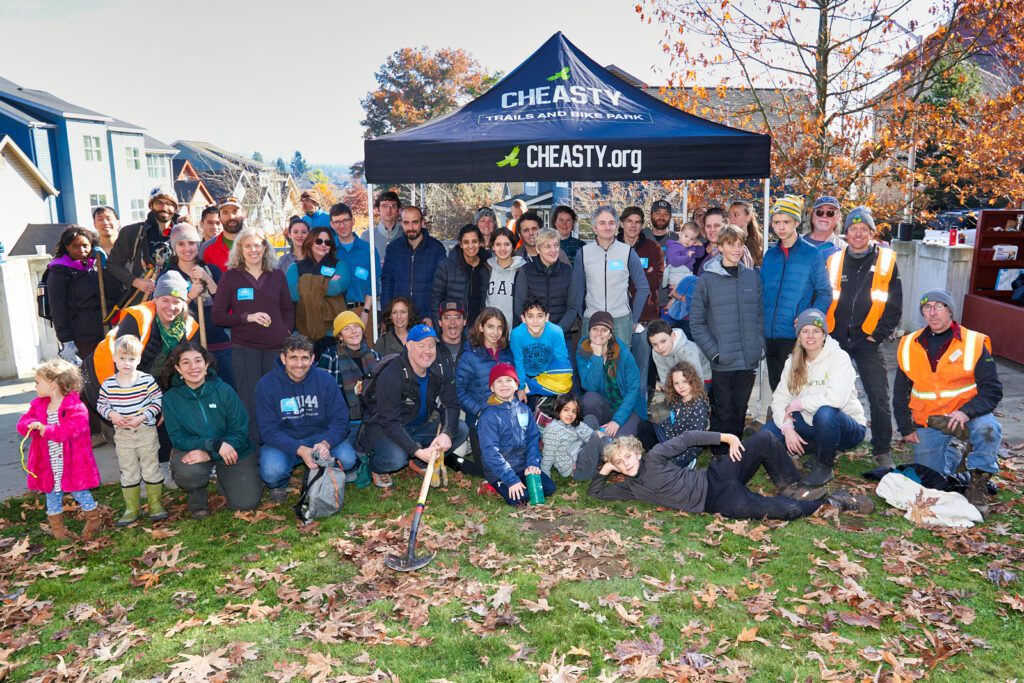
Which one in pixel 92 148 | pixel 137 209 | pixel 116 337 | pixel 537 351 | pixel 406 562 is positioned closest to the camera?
pixel 406 562

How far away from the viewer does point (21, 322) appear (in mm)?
11078

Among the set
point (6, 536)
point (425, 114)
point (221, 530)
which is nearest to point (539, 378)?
point (221, 530)

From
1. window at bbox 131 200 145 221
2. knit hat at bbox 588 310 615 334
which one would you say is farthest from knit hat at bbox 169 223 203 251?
window at bbox 131 200 145 221

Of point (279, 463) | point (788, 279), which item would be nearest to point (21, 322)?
point (279, 463)

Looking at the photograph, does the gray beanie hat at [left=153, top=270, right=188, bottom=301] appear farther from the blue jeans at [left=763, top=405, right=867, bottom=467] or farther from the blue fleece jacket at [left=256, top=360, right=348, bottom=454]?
the blue jeans at [left=763, top=405, right=867, bottom=467]

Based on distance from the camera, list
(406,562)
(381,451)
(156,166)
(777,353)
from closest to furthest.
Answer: (406,562) < (381,451) < (777,353) < (156,166)

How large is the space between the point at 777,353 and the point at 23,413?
358 inches

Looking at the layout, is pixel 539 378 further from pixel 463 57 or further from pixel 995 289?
pixel 463 57

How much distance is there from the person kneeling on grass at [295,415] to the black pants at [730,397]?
3553 millimetres

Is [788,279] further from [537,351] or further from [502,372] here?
[502,372]

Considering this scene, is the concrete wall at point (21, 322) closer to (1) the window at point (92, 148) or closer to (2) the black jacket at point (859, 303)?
(2) the black jacket at point (859, 303)

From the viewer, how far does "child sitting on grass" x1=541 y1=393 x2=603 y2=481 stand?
6.79m

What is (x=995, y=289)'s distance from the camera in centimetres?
1174

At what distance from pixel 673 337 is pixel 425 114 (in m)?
58.2
